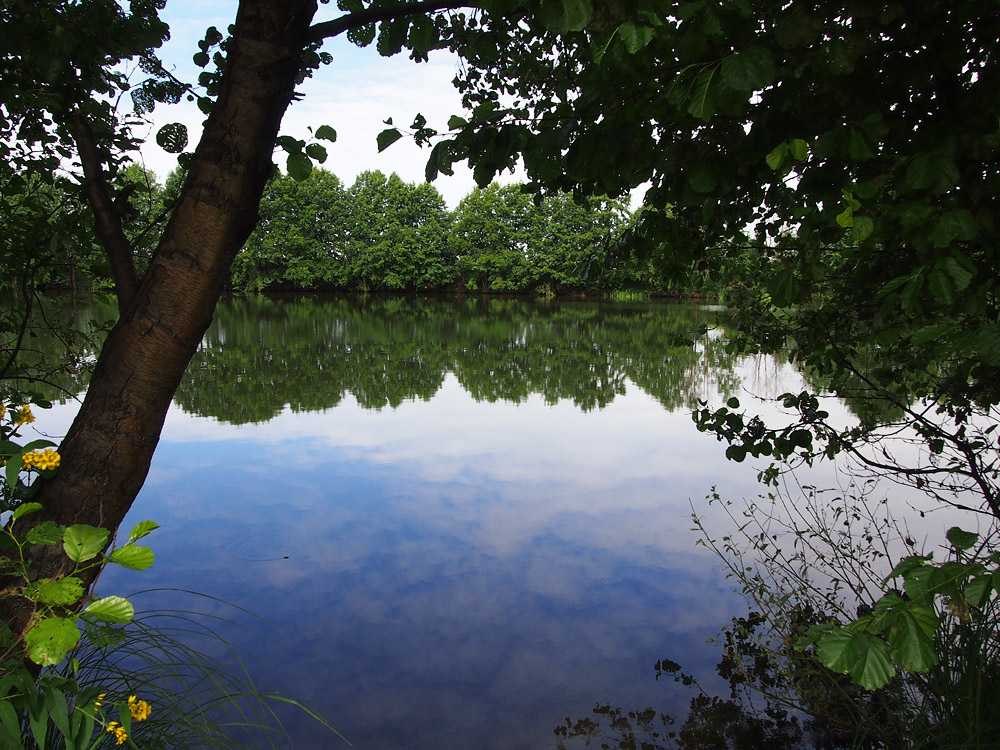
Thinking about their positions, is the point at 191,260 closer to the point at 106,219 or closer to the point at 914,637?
the point at 106,219

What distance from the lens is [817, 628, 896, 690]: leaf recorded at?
120 centimetres

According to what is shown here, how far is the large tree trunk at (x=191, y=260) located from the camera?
5.80 feet

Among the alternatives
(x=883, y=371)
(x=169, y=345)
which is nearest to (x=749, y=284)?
(x=883, y=371)

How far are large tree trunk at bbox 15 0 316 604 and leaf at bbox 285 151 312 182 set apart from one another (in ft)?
0.29

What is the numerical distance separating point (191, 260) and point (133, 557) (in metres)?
0.88

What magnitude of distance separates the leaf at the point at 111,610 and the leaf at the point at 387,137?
54.0 inches

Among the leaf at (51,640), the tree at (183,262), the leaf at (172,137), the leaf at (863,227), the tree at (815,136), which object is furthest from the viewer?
the leaf at (172,137)

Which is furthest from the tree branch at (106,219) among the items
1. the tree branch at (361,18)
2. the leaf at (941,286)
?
the leaf at (941,286)

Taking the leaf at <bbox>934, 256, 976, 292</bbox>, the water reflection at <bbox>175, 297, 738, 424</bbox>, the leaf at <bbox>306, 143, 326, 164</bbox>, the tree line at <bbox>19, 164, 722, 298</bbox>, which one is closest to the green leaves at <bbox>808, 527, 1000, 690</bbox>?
the leaf at <bbox>934, 256, 976, 292</bbox>

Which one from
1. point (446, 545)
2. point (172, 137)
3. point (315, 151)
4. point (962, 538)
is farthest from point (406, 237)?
point (962, 538)

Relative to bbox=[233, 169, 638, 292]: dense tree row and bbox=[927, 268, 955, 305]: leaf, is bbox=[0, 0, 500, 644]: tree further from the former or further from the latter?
bbox=[233, 169, 638, 292]: dense tree row

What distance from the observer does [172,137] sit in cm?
242

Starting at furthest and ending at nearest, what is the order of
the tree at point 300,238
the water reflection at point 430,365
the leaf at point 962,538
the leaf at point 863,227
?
the tree at point 300,238, the water reflection at point 430,365, the leaf at point 863,227, the leaf at point 962,538

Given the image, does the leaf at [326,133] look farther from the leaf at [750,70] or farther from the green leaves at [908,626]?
the green leaves at [908,626]
